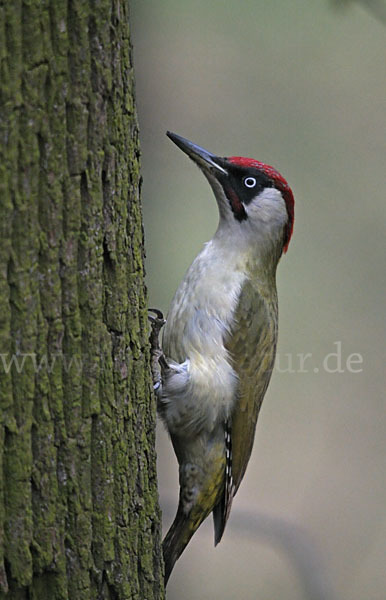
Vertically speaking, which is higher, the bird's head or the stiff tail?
the bird's head

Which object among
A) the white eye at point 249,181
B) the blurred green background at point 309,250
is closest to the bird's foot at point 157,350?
the white eye at point 249,181

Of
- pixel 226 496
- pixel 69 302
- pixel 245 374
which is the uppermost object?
pixel 69 302

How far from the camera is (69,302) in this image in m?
1.70

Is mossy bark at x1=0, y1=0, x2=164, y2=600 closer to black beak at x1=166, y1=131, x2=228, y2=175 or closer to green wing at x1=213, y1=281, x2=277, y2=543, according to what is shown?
green wing at x1=213, y1=281, x2=277, y2=543

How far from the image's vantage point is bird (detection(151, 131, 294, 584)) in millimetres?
2705

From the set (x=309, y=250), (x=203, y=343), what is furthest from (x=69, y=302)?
(x=309, y=250)

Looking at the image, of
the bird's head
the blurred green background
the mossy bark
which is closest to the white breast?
the bird's head

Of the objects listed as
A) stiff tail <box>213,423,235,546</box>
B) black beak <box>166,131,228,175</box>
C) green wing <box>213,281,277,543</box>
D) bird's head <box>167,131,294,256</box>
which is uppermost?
black beak <box>166,131,228,175</box>

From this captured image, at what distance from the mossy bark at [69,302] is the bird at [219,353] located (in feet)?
2.50

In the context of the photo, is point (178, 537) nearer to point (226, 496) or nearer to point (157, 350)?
point (226, 496)

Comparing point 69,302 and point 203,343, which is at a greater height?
point 69,302

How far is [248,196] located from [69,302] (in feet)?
4.75

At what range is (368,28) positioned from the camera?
4934 millimetres

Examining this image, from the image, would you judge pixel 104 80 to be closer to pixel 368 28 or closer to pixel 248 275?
pixel 248 275
